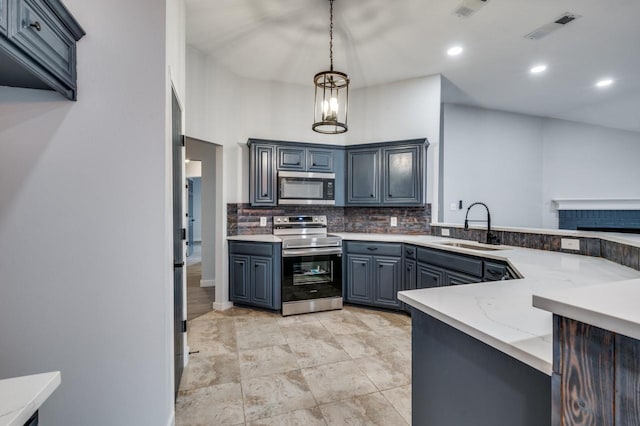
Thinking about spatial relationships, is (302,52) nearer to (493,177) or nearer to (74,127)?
(74,127)

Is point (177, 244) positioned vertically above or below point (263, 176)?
below

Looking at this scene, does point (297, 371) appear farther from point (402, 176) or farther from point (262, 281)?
point (402, 176)

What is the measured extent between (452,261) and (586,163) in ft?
13.7

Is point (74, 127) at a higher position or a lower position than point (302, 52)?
lower

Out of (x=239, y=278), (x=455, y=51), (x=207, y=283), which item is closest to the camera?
(x=455, y=51)

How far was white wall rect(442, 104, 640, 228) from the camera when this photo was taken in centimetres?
485

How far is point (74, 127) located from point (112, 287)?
Result: 792 millimetres

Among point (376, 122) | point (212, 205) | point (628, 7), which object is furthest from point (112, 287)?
point (628, 7)

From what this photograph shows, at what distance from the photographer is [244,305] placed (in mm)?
3789

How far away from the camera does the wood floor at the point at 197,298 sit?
3721 mm

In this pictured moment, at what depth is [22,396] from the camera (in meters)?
0.65

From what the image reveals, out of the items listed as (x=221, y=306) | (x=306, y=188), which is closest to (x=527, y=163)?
(x=306, y=188)

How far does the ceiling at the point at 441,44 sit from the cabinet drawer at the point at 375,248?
217 centimetres

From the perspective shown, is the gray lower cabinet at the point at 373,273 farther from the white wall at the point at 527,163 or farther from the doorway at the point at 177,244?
the doorway at the point at 177,244
